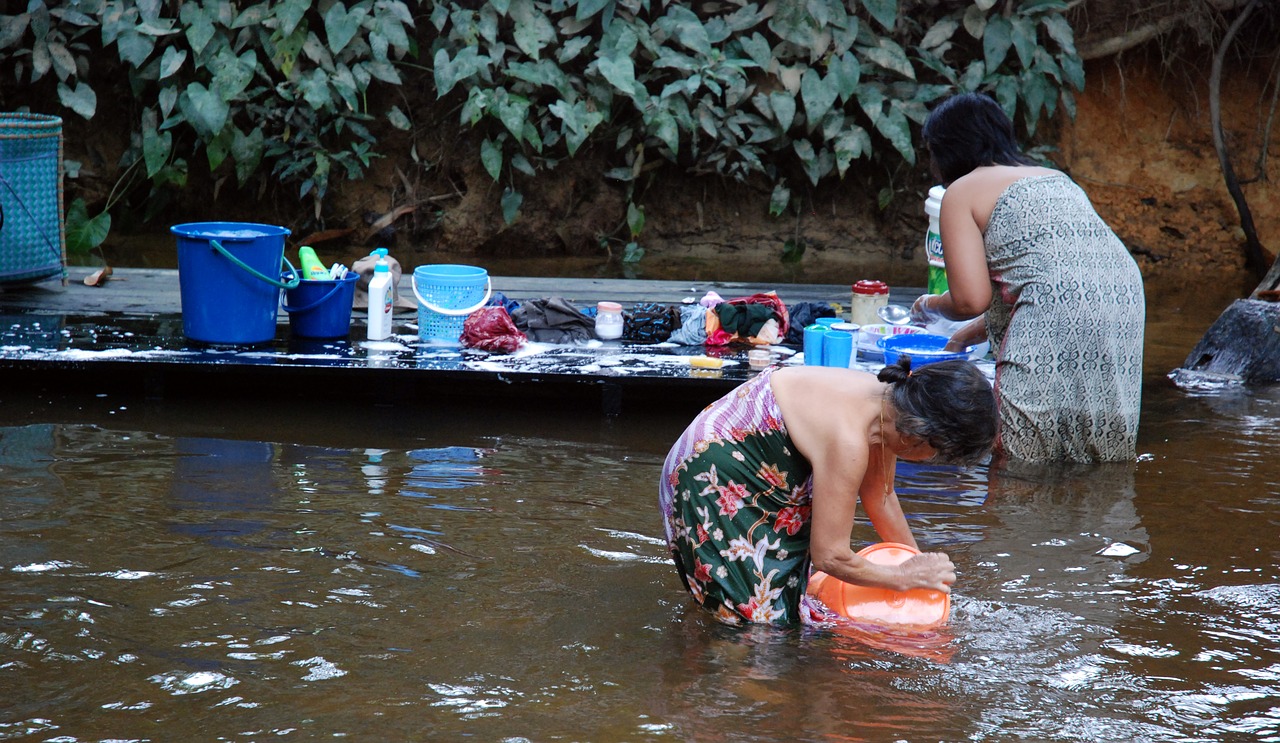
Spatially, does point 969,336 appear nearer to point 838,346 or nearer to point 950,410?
point 838,346

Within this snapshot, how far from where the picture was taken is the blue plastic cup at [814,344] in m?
5.88

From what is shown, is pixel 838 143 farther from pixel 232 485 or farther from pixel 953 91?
pixel 232 485

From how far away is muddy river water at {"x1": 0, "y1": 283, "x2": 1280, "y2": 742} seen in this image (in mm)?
3182

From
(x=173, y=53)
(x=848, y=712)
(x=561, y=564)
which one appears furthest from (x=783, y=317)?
(x=173, y=53)

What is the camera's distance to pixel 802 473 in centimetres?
342

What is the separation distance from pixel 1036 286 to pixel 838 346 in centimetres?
106

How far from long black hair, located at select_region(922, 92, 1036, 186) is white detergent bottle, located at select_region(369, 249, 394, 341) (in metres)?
2.88

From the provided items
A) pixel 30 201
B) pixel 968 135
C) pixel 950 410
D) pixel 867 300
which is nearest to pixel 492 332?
pixel 867 300

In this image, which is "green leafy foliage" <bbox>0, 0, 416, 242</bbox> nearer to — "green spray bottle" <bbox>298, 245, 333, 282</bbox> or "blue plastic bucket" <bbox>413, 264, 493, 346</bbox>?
"green spray bottle" <bbox>298, 245, 333, 282</bbox>

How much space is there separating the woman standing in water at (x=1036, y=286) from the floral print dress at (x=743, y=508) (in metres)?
1.81

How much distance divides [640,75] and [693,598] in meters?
7.50

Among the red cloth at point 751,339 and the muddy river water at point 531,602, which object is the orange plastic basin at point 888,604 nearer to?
the muddy river water at point 531,602

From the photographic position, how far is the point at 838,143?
34.5 feet

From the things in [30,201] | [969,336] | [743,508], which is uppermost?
[30,201]
